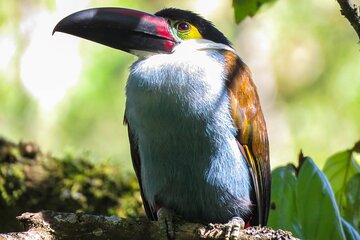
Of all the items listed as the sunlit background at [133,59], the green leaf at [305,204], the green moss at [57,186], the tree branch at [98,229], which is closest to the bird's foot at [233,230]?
the tree branch at [98,229]

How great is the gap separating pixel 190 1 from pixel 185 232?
10054 mm

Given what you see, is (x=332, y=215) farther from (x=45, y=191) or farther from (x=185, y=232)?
(x=45, y=191)

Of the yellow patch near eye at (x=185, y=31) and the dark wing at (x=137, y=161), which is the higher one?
the yellow patch near eye at (x=185, y=31)

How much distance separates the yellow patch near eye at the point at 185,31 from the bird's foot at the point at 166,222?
1160mm

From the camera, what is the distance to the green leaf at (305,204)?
3.68 meters

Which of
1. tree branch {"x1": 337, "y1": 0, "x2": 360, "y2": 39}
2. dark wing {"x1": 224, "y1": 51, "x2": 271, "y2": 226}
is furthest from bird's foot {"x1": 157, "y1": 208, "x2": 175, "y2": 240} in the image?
tree branch {"x1": 337, "y1": 0, "x2": 360, "y2": 39}

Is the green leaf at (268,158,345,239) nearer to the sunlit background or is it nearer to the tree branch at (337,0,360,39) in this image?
the tree branch at (337,0,360,39)

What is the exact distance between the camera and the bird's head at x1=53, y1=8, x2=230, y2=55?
168 inches

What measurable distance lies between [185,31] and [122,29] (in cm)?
44

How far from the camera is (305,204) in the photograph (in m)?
3.77

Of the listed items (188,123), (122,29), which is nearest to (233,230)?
(188,123)

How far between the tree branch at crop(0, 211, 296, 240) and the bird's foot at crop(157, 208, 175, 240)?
0.51 ft

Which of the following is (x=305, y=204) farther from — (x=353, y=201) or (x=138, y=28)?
(x=138, y=28)

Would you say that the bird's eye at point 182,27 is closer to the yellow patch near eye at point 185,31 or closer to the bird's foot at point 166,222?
the yellow patch near eye at point 185,31
